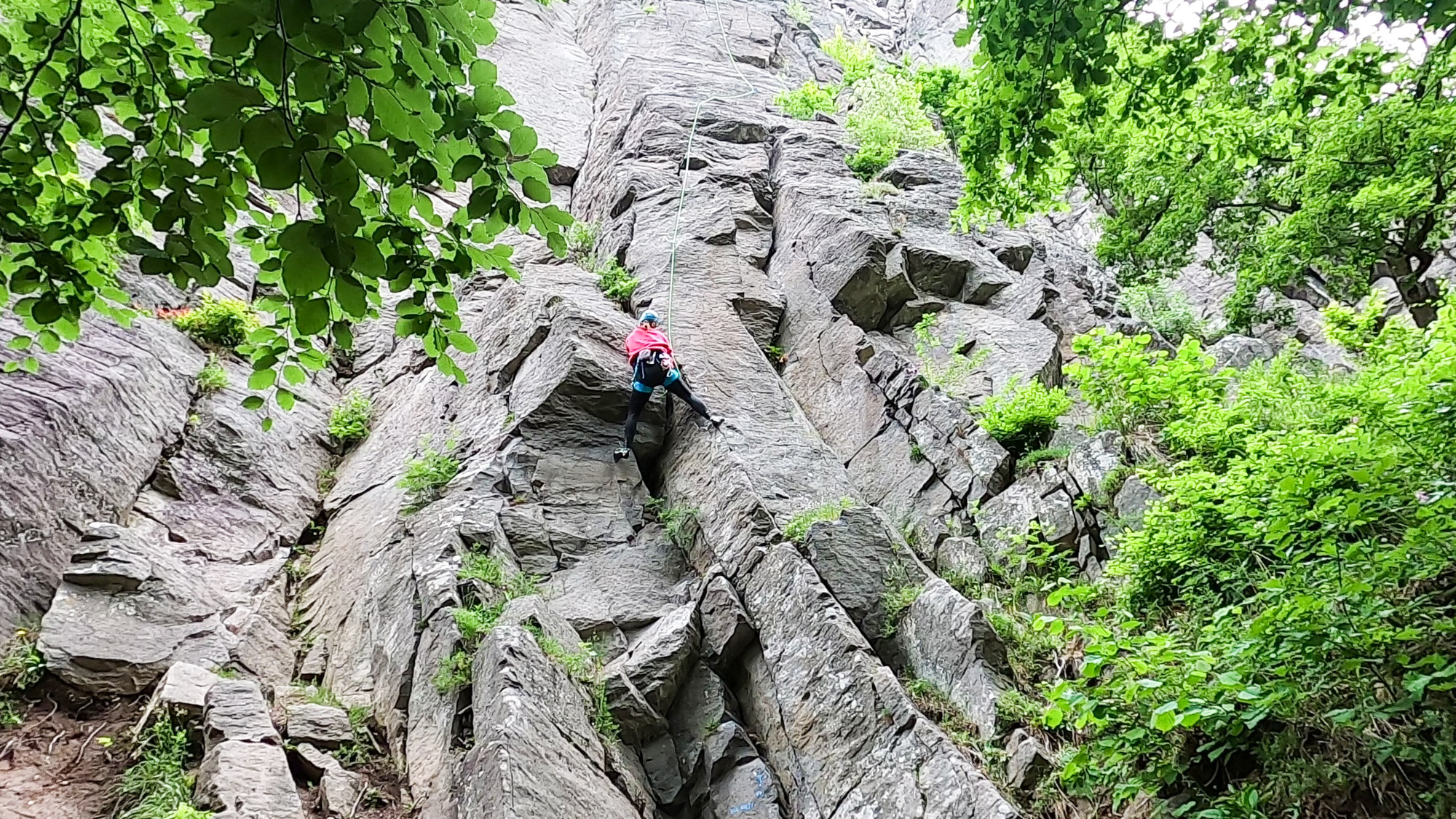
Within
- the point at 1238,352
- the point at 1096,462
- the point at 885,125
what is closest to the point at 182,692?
the point at 1096,462

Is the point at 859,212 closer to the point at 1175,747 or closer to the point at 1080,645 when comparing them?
the point at 1080,645

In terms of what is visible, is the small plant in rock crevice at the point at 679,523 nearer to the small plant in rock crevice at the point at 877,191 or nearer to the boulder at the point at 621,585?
the boulder at the point at 621,585

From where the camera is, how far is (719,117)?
Result: 1568 cm

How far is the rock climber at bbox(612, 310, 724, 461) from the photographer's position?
338 inches

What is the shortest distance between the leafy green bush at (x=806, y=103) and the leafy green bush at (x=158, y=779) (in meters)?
14.7

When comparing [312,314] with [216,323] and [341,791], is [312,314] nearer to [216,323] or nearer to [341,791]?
[341,791]

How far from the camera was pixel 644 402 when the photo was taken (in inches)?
346

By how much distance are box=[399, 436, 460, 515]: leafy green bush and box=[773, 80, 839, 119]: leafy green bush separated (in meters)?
11.1

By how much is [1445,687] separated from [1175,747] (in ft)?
4.69

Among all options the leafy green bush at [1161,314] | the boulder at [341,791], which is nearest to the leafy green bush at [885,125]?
the leafy green bush at [1161,314]

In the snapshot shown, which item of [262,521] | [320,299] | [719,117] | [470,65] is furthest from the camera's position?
[719,117]

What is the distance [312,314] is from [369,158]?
15.9 inches

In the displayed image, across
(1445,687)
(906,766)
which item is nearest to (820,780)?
(906,766)

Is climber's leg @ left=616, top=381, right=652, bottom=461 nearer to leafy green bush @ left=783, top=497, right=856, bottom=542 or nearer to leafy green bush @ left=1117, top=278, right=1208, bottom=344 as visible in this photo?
leafy green bush @ left=783, top=497, right=856, bottom=542
